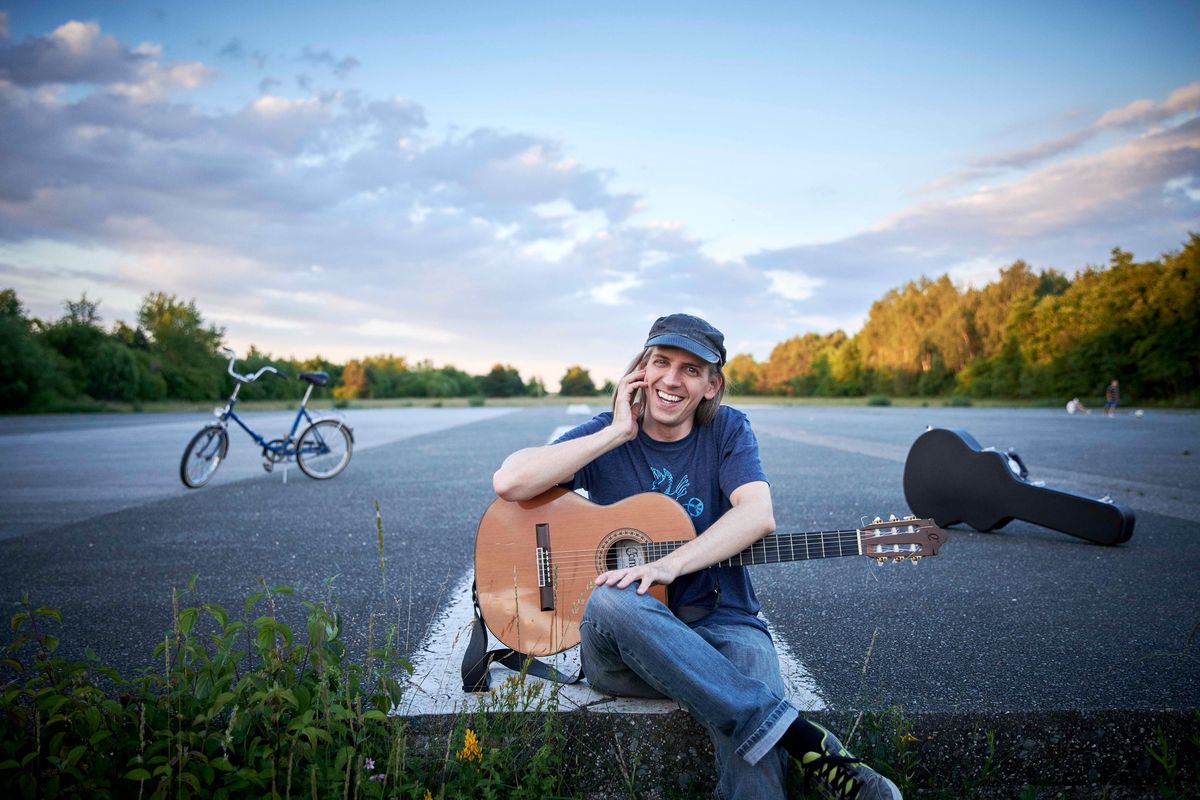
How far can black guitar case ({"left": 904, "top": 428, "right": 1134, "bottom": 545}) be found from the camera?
5297mm

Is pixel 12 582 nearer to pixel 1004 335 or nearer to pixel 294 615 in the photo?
pixel 294 615

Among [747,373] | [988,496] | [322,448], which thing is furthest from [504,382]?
[988,496]

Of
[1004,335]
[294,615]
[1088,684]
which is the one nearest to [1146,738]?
[1088,684]

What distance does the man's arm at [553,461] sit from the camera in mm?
2803

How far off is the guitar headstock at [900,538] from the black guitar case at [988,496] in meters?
2.73

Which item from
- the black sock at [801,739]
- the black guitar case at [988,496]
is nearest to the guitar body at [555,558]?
the black sock at [801,739]

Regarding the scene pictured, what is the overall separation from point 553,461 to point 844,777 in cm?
141

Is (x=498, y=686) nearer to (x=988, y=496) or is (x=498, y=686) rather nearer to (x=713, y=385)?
(x=713, y=385)

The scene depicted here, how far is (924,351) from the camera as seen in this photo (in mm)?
76250

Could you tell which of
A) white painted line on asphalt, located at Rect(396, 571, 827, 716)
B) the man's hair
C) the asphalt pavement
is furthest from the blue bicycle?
the man's hair

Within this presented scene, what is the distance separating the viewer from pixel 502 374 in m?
122

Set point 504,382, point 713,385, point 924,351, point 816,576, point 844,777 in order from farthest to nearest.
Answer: point 504,382 → point 924,351 → point 816,576 → point 713,385 → point 844,777

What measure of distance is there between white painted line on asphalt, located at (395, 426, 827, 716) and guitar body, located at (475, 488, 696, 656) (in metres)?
0.20

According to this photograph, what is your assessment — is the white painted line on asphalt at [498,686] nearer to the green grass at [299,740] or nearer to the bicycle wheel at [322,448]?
the green grass at [299,740]
